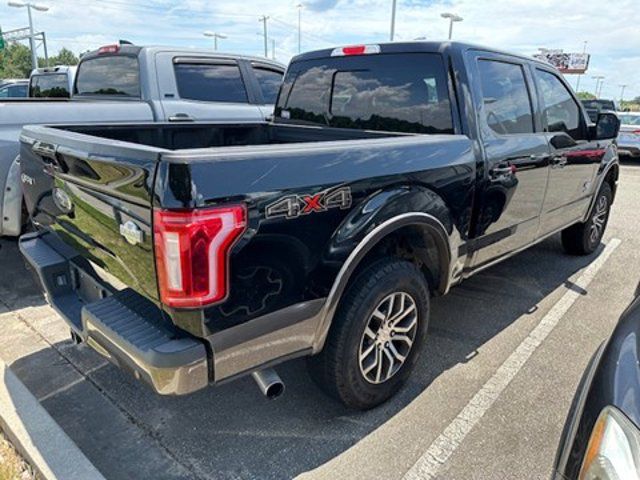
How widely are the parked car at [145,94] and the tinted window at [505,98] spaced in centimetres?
337

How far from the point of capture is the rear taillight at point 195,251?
1.75 metres

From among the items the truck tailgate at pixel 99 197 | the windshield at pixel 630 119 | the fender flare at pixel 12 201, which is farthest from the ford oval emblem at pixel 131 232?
the windshield at pixel 630 119

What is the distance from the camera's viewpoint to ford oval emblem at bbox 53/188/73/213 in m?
2.46

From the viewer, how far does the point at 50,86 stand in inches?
313

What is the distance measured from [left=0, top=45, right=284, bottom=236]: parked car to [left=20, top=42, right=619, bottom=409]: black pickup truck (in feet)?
4.66

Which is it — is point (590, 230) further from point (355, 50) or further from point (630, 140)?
point (630, 140)

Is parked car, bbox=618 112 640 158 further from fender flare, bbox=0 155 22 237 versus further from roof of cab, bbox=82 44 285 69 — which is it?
fender flare, bbox=0 155 22 237

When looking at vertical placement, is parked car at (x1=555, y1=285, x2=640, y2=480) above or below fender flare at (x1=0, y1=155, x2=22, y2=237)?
above

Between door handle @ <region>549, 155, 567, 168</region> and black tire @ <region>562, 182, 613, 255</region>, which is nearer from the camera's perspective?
door handle @ <region>549, 155, 567, 168</region>

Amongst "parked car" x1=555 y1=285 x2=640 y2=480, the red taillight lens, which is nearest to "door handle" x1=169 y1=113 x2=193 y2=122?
the red taillight lens

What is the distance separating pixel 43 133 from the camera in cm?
255

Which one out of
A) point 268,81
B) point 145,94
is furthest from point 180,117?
point 268,81

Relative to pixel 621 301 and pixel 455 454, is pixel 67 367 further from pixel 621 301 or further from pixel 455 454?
pixel 621 301

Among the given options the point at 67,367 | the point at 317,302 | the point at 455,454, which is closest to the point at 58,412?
the point at 67,367
